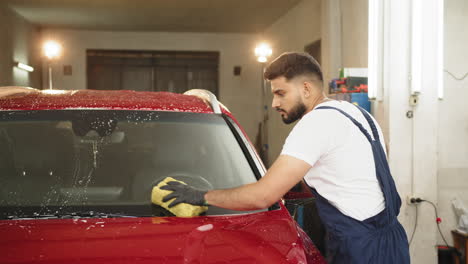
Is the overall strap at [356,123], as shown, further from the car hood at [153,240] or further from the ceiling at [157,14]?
the ceiling at [157,14]

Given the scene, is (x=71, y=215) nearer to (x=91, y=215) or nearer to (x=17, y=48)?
(x=91, y=215)

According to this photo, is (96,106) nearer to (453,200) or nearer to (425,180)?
(425,180)

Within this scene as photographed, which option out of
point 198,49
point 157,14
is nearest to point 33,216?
point 157,14

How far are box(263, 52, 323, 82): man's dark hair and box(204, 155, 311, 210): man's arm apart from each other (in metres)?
0.34

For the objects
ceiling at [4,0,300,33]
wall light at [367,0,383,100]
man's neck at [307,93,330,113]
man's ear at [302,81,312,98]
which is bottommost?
man's neck at [307,93,330,113]

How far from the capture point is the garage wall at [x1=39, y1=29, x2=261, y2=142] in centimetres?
1442

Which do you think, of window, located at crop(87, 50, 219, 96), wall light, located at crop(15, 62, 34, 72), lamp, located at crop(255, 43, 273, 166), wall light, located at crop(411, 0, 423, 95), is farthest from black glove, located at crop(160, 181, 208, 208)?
window, located at crop(87, 50, 219, 96)

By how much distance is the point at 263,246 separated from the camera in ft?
5.49

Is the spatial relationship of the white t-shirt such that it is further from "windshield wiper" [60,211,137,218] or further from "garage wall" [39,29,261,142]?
"garage wall" [39,29,261,142]

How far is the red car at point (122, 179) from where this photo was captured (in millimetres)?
1600

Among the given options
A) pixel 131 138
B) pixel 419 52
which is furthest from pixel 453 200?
pixel 131 138

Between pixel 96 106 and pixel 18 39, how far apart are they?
10636mm

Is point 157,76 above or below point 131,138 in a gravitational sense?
above

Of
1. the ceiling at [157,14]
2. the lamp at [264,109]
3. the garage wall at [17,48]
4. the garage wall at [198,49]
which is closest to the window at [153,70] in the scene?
the garage wall at [198,49]
